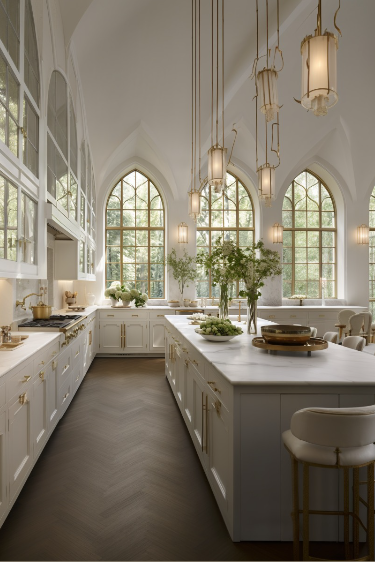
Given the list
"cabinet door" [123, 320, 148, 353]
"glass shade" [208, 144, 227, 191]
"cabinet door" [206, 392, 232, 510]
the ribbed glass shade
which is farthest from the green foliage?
"cabinet door" [206, 392, 232, 510]

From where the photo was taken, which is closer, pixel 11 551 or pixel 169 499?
pixel 11 551

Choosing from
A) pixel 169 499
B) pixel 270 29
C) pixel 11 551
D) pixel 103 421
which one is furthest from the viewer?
pixel 270 29

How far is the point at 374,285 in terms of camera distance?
9898 mm

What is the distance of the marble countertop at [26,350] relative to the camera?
236 cm

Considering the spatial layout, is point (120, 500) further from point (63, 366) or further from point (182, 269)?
point (182, 269)

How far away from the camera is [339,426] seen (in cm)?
176

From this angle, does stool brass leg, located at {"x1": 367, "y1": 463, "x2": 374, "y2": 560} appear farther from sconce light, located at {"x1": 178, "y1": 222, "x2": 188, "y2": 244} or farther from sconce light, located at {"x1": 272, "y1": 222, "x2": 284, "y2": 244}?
sconce light, located at {"x1": 272, "y1": 222, "x2": 284, "y2": 244}

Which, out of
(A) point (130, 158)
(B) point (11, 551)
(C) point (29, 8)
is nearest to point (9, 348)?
(B) point (11, 551)

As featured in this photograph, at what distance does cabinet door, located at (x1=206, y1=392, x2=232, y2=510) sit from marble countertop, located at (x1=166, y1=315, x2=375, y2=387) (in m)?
0.26

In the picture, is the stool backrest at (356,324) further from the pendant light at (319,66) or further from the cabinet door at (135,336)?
the pendant light at (319,66)

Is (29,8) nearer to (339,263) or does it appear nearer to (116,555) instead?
(116,555)

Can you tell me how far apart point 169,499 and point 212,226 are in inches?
292

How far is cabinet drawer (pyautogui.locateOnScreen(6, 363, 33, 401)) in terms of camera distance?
7.57 ft

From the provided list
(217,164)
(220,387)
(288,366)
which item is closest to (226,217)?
(217,164)
